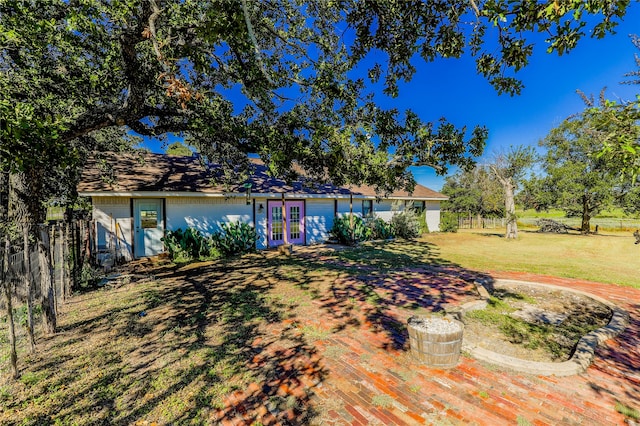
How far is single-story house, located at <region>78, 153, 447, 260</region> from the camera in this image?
10.9 m

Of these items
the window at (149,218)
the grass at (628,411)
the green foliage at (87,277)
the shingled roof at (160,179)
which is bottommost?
the grass at (628,411)

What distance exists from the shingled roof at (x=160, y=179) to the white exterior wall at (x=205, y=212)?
59 centimetres

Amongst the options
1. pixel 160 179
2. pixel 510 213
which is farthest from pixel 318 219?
pixel 510 213

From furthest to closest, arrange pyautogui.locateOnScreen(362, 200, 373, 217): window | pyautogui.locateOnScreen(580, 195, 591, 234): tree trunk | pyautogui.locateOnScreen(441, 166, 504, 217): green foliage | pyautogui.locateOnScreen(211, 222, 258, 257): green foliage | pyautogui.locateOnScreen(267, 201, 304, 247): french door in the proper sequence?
pyautogui.locateOnScreen(441, 166, 504, 217): green foliage → pyautogui.locateOnScreen(580, 195, 591, 234): tree trunk → pyautogui.locateOnScreen(362, 200, 373, 217): window → pyautogui.locateOnScreen(267, 201, 304, 247): french door → pyautogui.locateOnScreen(211, 222, 258, 257): green foliage

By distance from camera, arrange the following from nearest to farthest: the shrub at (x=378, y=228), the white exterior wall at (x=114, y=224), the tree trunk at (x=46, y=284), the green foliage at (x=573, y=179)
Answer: the tree trunk at (x=46, y=284), the white exterior wall at (x=114, y=224), the shrub at (x=378, y=228), the green foliage at (x=573, y=179)

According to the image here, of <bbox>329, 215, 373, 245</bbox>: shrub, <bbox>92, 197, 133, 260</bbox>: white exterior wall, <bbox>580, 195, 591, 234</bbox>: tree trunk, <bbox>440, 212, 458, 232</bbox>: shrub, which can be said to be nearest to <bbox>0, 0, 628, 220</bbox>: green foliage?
<bbox>92, 197, 133, 260</bbox>: white exterior wall

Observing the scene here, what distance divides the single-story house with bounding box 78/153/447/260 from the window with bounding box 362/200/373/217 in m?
0.15

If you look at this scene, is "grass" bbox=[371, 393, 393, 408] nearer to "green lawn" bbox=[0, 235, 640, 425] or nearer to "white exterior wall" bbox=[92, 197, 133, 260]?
"green lawn" bbox=[0, 235, 640, 425]

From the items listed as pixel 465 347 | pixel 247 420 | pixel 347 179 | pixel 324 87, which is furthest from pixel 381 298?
pixel 324 87

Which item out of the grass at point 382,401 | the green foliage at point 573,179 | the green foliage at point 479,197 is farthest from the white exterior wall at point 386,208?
the grass at point 382,401

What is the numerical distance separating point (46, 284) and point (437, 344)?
6562 mm

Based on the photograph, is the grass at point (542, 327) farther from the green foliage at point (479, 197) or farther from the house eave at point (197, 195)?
the green foliage at point (479, 197)

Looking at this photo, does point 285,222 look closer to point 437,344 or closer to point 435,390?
point 437,344

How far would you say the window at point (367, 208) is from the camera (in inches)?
719
